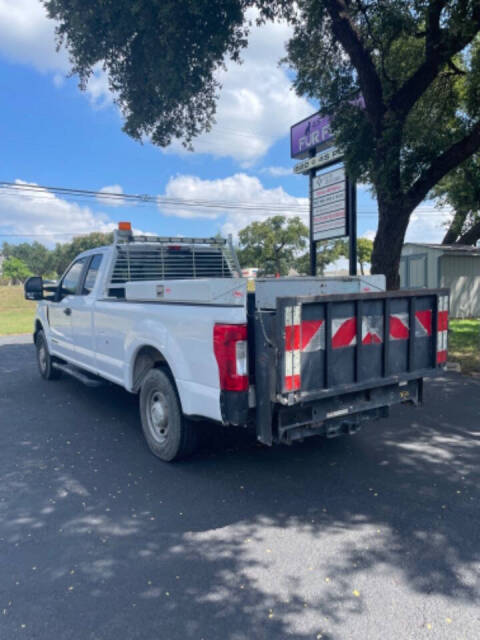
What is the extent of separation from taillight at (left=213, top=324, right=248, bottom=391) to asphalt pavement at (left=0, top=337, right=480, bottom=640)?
1.02m

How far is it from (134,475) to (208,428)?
0.80 meters

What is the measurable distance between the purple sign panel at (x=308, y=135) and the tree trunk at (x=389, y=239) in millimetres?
3655

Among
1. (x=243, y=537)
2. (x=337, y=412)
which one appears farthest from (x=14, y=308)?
(x=243, y=537)

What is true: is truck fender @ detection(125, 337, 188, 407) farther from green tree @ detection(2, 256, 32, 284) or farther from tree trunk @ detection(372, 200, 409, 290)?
green tree @ detection(2, 256, 32, 284)

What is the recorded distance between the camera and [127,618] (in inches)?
98.0

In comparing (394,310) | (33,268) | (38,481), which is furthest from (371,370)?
(33,268)

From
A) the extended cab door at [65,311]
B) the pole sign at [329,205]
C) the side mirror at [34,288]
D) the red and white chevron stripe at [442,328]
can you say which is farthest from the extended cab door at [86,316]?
the pole sign at [329,205]

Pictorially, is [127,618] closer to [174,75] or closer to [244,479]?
[244,479]

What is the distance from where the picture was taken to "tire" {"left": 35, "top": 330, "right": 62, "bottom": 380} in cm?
822

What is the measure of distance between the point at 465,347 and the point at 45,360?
29.2 feet

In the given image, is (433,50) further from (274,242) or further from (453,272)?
(274,242)

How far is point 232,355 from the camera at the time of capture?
3482 mm

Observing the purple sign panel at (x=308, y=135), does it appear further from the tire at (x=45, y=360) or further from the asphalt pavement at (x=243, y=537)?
the asphalt pavement at (x=243, y=537)

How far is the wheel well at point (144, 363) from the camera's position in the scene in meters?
4.67
